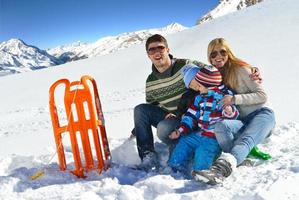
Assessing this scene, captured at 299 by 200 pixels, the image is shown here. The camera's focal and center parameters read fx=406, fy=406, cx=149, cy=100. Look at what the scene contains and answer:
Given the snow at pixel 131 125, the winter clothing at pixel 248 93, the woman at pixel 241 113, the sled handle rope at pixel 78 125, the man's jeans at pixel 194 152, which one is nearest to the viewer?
the snow at pixel 131 125

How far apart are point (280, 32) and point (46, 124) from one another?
1314 centimetres

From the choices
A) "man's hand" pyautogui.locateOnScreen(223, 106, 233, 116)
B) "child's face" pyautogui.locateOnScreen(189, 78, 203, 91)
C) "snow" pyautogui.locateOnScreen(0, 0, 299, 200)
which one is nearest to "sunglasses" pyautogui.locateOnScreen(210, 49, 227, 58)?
"child's face" pyautogui.locateOnScreen(189, 78, 203, 91)

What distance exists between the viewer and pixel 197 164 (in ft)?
12.9

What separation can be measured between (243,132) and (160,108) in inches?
42.4

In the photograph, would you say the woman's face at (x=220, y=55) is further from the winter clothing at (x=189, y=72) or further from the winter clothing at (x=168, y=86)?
the winter clothing at (x=189, y=72)

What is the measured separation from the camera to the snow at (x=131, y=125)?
3461mm

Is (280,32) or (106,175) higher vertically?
(280,32)

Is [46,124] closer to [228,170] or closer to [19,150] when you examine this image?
[19,150]

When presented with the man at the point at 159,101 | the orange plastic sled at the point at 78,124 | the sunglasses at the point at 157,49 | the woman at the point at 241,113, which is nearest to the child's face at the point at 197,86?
the woman at the point at 241,113

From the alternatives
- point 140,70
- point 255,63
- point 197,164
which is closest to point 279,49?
point 255,63

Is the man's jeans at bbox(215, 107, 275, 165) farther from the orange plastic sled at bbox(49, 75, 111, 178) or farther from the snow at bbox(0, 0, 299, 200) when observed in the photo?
the orange plastic sled at bbox(49, 75, 111, 178)

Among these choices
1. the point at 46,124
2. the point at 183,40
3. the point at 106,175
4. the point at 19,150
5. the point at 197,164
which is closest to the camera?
the point at 197,164

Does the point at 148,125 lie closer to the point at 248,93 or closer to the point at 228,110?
the point at 228,110

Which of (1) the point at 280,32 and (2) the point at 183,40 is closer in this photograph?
(1) the point at 280,32
